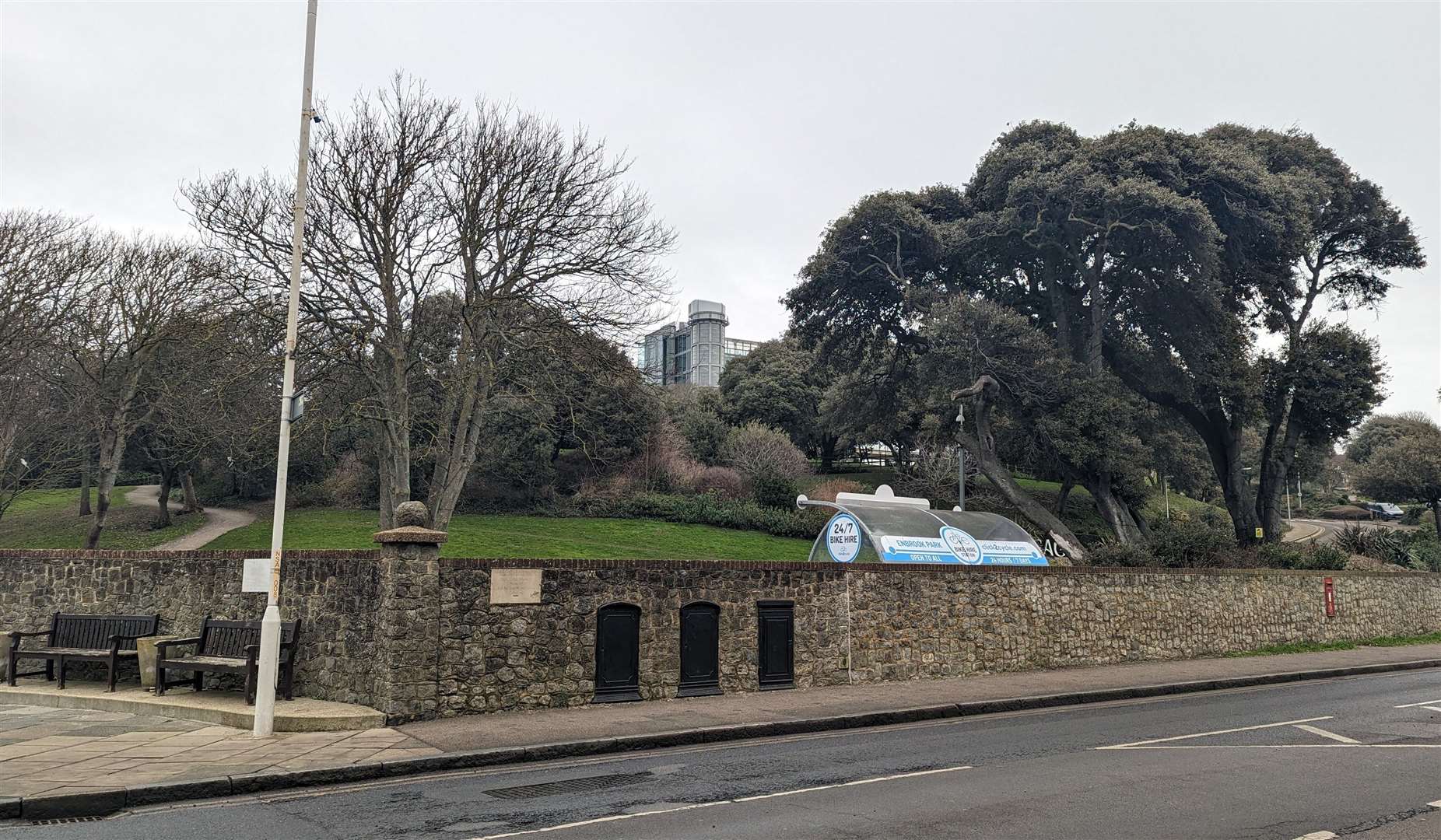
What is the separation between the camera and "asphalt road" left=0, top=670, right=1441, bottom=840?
6961 mm

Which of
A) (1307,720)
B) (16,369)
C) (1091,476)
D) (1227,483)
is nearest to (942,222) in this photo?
(1091,476)

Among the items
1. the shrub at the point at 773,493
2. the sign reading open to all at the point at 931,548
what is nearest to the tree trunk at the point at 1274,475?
the shrub at the point at 773,493

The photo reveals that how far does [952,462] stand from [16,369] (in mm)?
36913

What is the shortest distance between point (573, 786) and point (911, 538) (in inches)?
470

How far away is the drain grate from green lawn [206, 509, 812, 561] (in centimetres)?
2028

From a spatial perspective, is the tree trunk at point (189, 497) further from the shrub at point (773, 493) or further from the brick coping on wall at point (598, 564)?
the brick coping on wall at point (598, 564)

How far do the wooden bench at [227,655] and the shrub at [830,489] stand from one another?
32.2 metres

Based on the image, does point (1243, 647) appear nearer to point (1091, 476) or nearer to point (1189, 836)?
point (1091, 476)

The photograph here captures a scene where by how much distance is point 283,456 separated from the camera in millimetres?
10852

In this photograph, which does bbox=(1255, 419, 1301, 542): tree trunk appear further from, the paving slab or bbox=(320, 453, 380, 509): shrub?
the paving slab

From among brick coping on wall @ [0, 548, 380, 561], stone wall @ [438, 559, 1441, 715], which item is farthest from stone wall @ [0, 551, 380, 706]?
stone wall @ [438, 559, 1441, 715]

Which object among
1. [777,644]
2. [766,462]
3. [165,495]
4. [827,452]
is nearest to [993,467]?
[766,462]

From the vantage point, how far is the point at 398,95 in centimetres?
2330

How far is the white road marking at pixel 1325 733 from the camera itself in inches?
433
